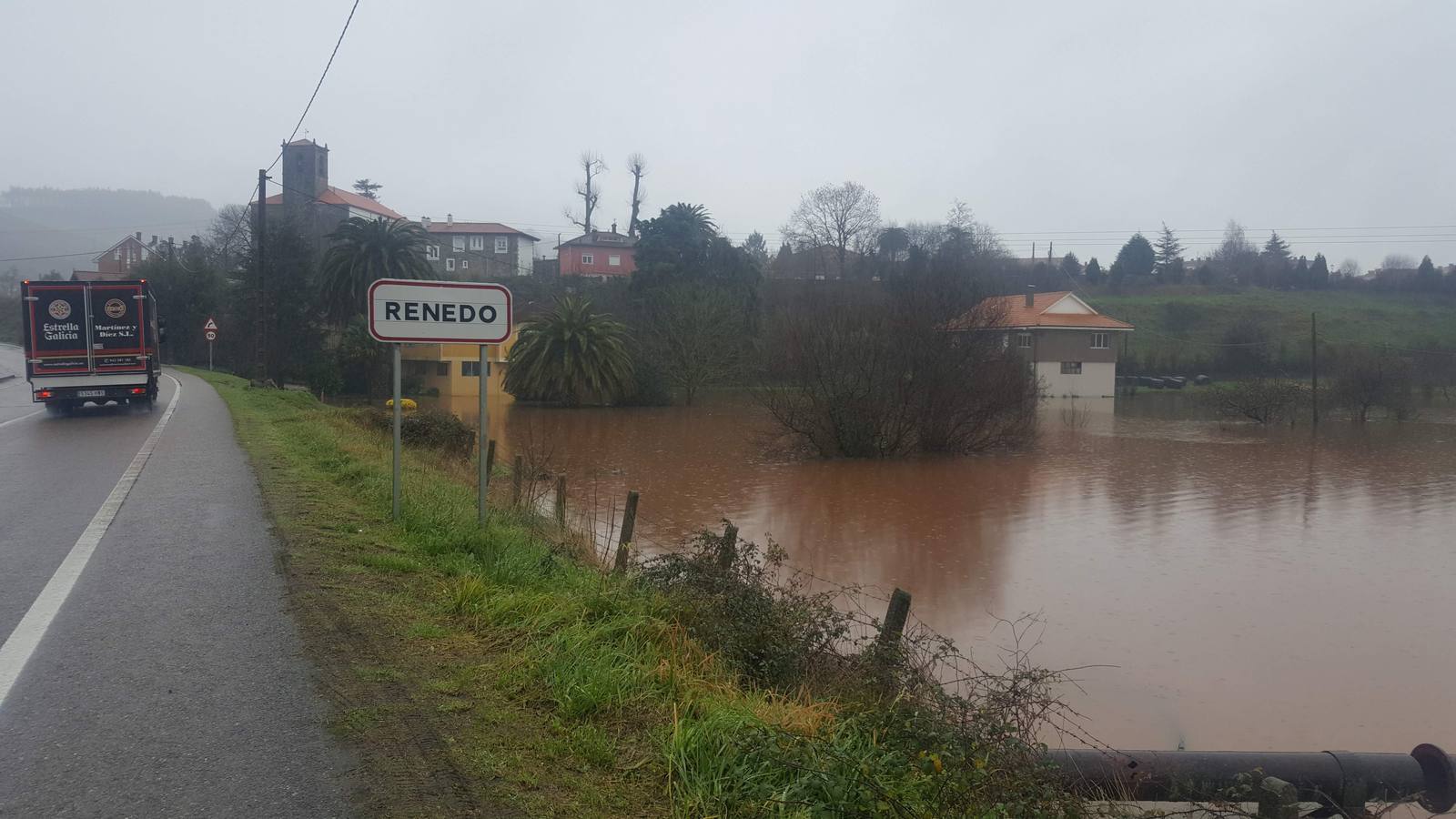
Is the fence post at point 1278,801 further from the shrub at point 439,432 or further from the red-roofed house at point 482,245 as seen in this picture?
the red-roofed house at point 482,245

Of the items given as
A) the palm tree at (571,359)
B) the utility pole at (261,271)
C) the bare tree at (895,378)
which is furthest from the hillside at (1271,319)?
the utility pole at (261,271)

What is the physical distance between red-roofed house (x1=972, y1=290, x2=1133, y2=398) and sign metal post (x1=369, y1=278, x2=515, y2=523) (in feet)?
176

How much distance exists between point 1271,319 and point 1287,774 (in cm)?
8340

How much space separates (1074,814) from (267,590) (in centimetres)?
543

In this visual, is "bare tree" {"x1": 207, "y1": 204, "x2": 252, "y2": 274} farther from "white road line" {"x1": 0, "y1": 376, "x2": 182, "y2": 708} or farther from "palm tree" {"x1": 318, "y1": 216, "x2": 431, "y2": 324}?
"white road line" {"x1": 0, "y1": 376, "x2": 182, "y2": 708}

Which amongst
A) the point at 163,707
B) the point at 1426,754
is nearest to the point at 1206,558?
the point at 1426,754

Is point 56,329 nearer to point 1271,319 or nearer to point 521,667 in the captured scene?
point 521,667

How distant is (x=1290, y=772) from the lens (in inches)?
226

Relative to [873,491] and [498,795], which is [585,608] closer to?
[498,795]

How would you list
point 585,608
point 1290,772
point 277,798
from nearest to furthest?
point 277,798, point 1290,772, point 585,608

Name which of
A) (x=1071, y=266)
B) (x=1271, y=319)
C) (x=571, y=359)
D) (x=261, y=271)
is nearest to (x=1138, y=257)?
(x=1071, y=266)

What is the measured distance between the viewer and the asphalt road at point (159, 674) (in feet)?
12.9

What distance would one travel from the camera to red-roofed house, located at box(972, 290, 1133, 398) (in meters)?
60.0

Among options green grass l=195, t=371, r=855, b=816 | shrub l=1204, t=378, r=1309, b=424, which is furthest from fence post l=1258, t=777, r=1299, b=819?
shrub l=1204, t=378, r=1309, b=424
